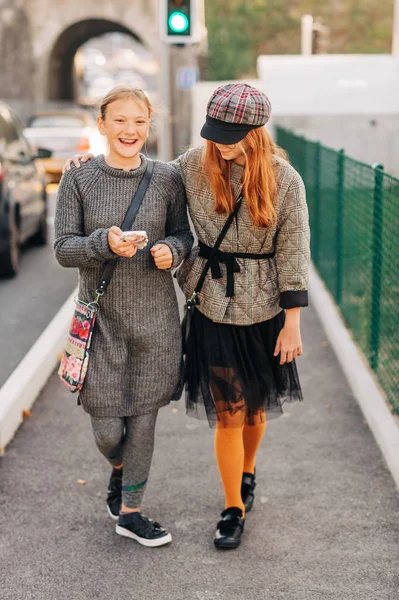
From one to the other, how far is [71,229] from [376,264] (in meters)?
2.80

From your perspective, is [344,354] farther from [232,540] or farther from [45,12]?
[45,12]

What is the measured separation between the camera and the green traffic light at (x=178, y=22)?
11352 mm

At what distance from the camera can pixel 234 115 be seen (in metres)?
3.41

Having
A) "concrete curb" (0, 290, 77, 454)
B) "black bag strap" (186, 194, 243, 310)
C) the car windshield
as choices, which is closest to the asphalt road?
"concrete curb" (0, 290, 77, 454)

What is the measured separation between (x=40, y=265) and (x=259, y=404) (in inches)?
294

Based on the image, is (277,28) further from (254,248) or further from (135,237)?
(135,237)

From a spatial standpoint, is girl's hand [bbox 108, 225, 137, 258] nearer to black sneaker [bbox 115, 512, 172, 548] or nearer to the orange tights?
the orange tights

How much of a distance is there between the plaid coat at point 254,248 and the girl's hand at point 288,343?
0.10m

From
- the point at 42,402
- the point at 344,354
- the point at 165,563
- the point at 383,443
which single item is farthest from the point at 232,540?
the point at 344,354

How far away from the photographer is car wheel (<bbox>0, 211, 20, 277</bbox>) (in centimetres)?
991

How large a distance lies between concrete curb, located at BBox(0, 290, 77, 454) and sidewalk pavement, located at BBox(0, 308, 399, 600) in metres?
0.10

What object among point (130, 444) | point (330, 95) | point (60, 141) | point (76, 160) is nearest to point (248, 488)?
point (130, 444)

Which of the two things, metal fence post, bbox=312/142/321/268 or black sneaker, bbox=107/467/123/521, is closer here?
black sneaker, bbox=107/467/123/521

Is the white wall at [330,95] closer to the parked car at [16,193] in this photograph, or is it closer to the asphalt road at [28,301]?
the parked car at [16,193]
